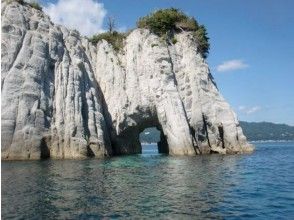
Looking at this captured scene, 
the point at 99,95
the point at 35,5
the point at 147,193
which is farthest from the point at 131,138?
the point at 147,193

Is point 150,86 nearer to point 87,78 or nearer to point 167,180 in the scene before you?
point 87,78

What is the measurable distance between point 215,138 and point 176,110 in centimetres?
611

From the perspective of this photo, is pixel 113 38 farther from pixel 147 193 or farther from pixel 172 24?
pixel 147 193

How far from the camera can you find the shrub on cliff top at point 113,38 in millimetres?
61750

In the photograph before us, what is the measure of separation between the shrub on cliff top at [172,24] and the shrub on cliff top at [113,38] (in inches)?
154

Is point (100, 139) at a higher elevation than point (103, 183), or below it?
higher

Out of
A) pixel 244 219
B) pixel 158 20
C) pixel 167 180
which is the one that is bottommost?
pixel 244 219

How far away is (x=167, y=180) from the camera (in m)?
27.7

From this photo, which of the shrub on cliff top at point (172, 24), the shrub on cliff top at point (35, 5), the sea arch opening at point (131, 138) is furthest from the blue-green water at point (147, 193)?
the shrub on cliff top at point (172, 24)

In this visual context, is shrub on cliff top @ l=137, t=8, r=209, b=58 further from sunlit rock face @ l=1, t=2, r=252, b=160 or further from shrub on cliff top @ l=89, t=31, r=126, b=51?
shrub on cliff top @ l=89, t=31, r=126, b=51

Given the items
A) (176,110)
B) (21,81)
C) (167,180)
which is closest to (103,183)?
(167,180)

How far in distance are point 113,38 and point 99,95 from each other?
33.3 ft

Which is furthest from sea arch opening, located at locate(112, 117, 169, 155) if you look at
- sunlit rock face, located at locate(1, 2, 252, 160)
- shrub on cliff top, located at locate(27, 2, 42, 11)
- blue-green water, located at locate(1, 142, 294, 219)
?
blue-green water, located at locate(1, 142, 294, 219)

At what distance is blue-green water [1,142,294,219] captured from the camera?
1795 cm
